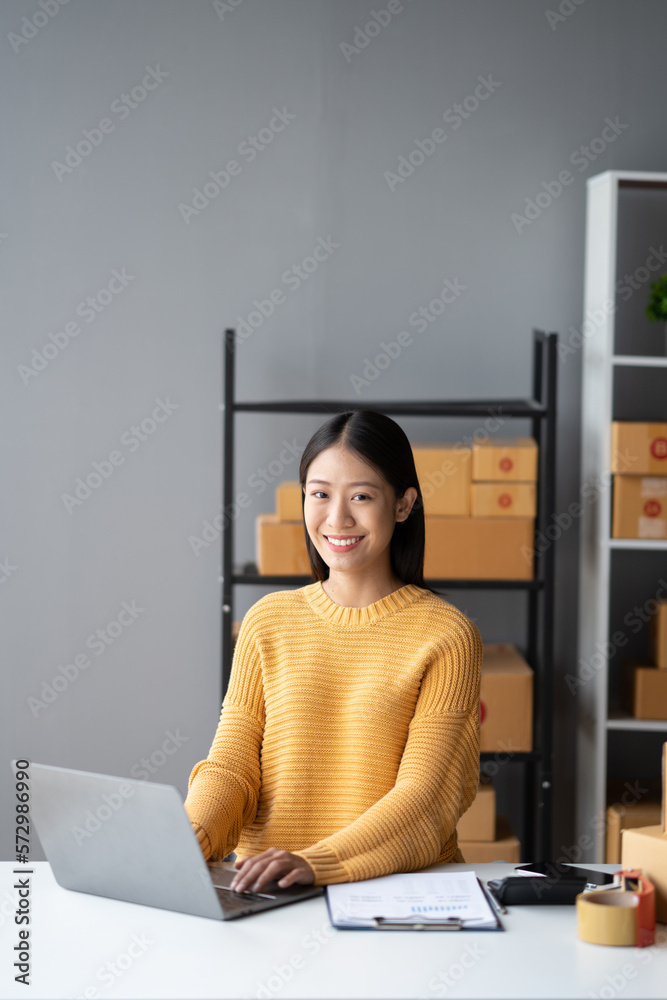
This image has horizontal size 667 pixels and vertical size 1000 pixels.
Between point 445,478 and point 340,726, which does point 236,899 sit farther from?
point 445,478

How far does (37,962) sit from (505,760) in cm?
165

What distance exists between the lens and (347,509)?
1.62 meters

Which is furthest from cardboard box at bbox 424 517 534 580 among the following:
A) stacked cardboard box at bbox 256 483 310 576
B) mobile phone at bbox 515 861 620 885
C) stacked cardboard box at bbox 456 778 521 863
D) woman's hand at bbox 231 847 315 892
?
woman's hand at bbox 231 847 315 892

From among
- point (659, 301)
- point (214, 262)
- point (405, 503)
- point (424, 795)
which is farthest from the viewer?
point (214, 262)

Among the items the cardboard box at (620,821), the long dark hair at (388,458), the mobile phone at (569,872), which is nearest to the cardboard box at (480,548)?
the cardboard box at (620,821)

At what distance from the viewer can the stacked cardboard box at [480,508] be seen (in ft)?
8.29

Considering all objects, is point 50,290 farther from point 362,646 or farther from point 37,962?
point 37,962

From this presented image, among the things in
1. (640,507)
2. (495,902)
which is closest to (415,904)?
(495,902)

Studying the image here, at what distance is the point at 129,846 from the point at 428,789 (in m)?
0.47

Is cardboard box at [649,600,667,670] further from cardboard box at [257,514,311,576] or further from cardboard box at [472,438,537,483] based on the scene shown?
cardboard box at [257,514,311,576]

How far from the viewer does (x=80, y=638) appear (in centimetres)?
290

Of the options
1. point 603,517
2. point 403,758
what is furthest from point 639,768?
point 403,758

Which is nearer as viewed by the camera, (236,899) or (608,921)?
(608,921)

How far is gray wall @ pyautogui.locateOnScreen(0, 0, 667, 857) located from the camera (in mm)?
2834
